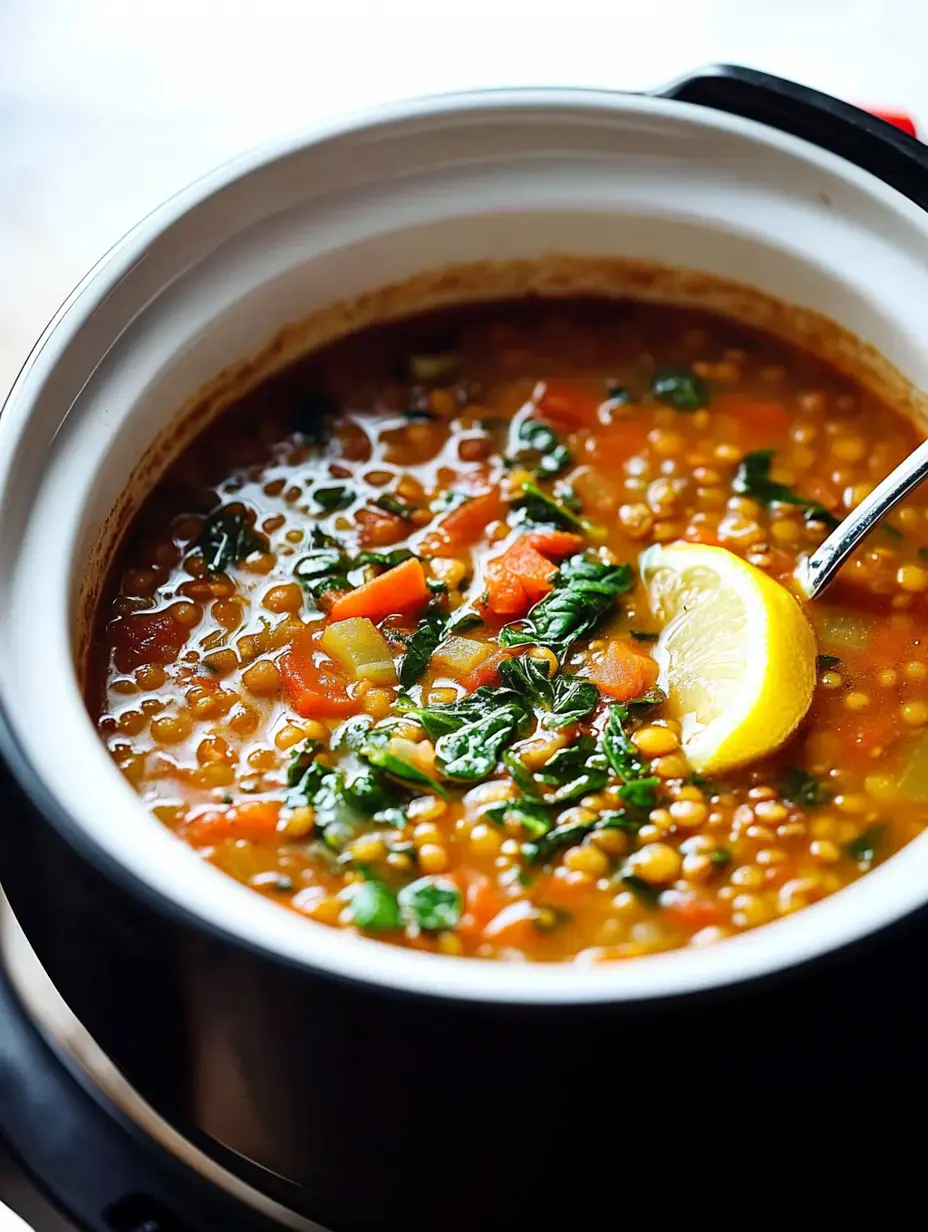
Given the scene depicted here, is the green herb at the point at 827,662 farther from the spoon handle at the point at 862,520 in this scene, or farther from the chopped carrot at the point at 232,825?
the chopped carrot at the point at 232,825

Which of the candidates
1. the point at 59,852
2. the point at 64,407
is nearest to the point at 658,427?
the point at 64,407

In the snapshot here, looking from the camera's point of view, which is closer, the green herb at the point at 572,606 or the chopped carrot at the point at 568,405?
the green herb at the point at 572,606

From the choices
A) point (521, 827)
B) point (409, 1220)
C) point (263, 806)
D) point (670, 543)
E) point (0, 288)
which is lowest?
point (409, 1220)

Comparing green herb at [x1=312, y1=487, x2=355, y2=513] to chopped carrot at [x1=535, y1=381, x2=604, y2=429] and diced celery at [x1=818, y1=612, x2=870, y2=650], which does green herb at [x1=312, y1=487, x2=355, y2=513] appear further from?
diced celery at [x1=818, y1=612, x2=870, y2=650]

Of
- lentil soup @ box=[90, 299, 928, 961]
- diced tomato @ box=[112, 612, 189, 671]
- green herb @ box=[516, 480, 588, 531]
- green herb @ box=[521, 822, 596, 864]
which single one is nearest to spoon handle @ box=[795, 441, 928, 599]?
lentil soup @ box=[90, 299, 928, 961]

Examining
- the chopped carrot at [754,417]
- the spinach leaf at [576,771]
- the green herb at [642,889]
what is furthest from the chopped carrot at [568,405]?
the green herb at [642,889]

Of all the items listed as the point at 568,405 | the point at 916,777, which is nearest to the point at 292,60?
the point at 568,405

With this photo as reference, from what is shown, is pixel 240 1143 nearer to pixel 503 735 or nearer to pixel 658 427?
pixel 503 735

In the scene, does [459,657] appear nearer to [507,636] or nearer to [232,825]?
[507,636]
